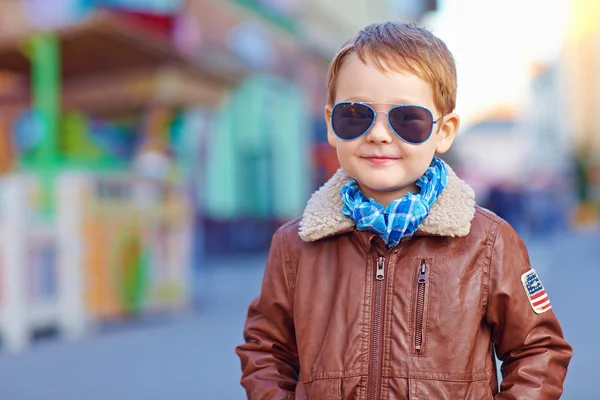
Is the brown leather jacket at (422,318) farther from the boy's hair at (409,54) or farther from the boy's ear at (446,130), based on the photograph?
the boy's hair at (409,54)

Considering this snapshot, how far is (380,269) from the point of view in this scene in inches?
66.9

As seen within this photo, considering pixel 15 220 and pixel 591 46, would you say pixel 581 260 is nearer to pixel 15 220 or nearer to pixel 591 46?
pixel 15 220

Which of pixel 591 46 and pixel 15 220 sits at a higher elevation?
pixel 591 46

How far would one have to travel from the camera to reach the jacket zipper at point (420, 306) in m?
1.65

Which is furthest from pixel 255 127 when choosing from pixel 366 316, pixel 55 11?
pixel 366 316

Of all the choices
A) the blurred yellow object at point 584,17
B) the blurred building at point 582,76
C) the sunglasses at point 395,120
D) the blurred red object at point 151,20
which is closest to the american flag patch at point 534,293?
the sunglasses at point 395,120

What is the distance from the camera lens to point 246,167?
1287cm

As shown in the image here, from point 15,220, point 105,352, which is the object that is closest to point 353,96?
point 105,352

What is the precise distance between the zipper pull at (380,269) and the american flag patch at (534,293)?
330mm

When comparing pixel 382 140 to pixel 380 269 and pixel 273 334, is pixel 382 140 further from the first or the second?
pixel 273 334

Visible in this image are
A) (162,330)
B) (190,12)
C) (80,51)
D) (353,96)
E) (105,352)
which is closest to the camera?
(353,96)

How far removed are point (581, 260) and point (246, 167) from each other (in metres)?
5.98

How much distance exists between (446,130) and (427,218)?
26cm

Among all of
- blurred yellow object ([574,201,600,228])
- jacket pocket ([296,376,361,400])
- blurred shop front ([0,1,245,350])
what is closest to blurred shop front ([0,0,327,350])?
blurred shop front ([0,1,245,350])
